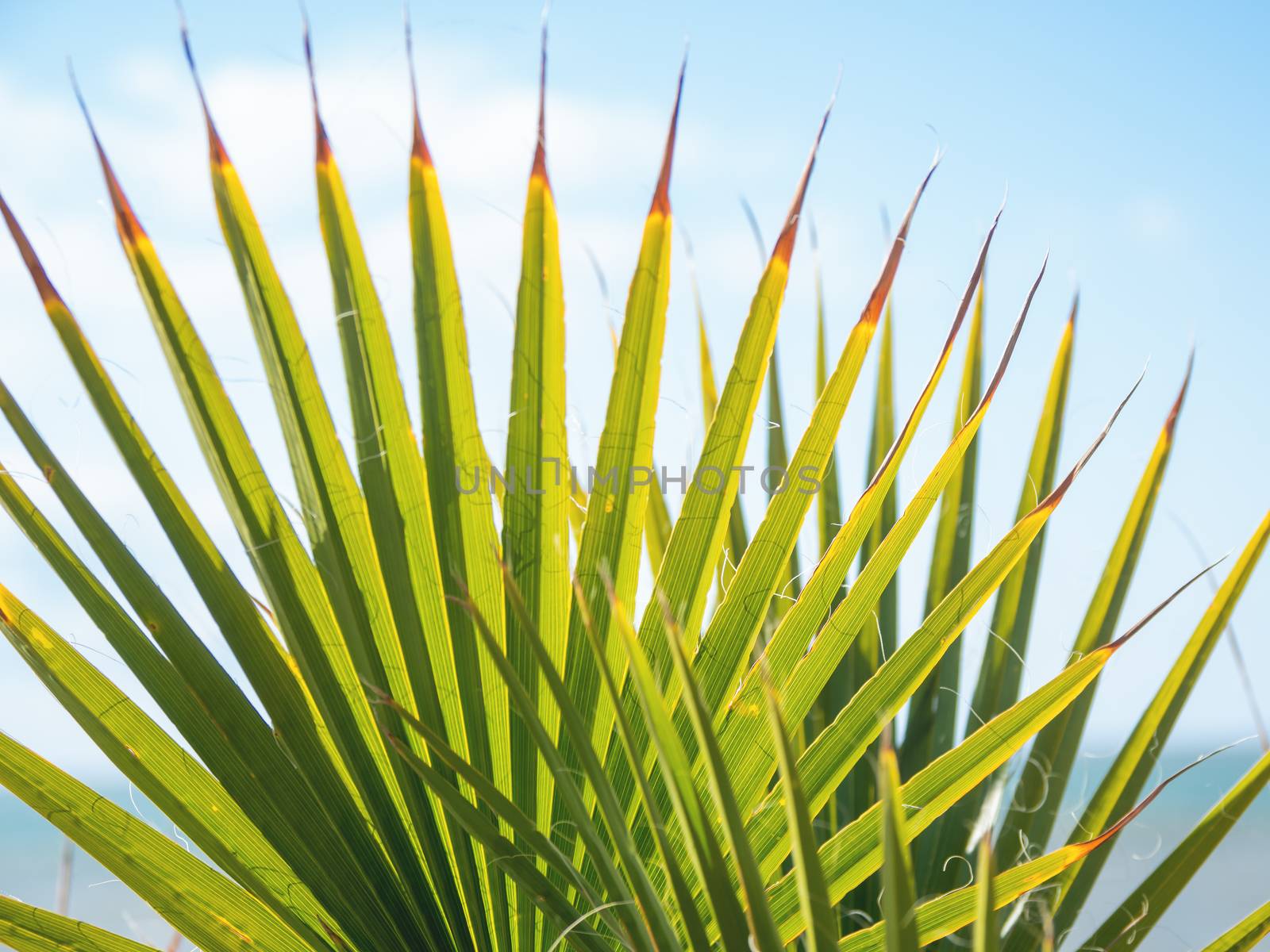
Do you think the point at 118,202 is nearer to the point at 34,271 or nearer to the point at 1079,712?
the point at 34,271

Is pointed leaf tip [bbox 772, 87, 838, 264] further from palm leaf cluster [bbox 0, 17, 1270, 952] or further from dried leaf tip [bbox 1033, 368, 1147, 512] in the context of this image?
dried leaf tip [bbox 1033, 368, 1147, 512]

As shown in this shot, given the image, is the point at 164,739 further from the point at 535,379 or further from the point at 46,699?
the point at 535,379

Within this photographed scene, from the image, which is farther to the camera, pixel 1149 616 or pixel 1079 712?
pixel 1079 712

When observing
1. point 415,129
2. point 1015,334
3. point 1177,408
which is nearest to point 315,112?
point 415,129

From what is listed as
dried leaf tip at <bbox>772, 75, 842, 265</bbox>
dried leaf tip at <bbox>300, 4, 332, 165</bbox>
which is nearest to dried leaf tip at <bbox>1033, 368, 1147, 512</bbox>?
dried leaf tip at <bbox>772, 75, 842, 265</bbox>

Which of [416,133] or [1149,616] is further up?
[416,133]

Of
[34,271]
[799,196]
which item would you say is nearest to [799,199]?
[799,196]

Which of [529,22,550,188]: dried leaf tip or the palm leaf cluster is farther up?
[529,22,550,188]: dried leaf tip

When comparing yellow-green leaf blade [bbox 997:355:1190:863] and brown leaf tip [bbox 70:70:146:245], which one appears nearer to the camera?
brown leaf tip [bbox 70:70:146:245]

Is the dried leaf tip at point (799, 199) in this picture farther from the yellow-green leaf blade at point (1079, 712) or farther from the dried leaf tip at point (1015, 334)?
Answer: the yellow-green leaf blade at point (1079, 712)

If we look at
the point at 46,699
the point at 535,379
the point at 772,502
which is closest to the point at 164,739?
the point at 46,699

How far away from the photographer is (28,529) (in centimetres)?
68

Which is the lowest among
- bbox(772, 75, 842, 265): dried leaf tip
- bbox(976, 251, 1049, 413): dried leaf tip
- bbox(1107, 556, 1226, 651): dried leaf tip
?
bbox(1107, 556, 1226, 651): dried leaf tip

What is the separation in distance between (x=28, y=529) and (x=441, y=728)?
39 centimetres
